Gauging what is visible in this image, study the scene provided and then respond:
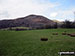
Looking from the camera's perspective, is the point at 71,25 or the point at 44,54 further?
the point at 71,25

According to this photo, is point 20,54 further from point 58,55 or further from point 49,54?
point 58,55

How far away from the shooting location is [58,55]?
459 inches

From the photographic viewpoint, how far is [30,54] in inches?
487

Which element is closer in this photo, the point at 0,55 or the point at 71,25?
the point at 0,55

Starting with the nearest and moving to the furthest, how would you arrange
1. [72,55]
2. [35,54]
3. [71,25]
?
[72,55] → [35,54] → [71,25]

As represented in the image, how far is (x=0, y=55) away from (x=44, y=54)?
13.7 ft

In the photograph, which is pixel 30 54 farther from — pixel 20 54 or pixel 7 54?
pixel 7 54

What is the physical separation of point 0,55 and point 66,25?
98.8 meters

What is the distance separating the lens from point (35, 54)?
40.4ft

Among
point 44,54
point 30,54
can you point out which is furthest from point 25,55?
point 44,54

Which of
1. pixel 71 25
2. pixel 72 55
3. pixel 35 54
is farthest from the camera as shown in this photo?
pixel 71 25

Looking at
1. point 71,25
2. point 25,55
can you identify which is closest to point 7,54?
point 25,55

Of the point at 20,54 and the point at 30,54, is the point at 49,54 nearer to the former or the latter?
the point at 30,54

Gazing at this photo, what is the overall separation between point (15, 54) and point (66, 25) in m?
98.1
